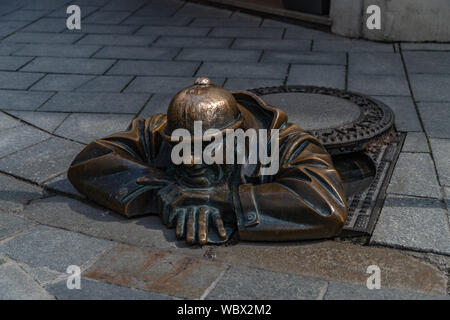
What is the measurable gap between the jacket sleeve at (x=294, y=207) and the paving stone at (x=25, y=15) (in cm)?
630

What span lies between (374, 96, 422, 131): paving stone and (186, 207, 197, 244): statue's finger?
7.05ft

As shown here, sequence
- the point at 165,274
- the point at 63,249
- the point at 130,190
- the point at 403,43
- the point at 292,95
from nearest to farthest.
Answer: the point at 165,274
the point at 63,249
the point at 130,190
the point at 292,95
the point at 403,43

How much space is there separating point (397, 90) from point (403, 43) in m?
1.60

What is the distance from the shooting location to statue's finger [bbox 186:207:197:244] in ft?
10.0

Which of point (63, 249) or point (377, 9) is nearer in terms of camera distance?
point (63, 249)

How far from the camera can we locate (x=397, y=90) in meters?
5.32

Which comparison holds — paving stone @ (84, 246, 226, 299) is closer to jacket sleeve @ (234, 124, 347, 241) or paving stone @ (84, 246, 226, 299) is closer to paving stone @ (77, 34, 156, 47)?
jacket sleeve @ (234, 124, 347, 241)

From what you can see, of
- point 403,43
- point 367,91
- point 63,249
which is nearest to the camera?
point 63,249

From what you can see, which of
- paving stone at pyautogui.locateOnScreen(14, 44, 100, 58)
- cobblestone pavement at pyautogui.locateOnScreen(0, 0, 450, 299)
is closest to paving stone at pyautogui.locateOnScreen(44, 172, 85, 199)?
cobblestone pavement at pyautogui.locateOnScreen(0, 0, 450, 299)

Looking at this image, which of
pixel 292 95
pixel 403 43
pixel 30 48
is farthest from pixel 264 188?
pixel 30 48

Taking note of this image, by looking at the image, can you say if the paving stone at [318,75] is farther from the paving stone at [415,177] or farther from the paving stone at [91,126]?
the paving stone at [91,126]

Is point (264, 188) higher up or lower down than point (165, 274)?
higher up

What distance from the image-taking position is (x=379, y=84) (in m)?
5.48

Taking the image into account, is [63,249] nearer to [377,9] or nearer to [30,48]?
[30,48]
